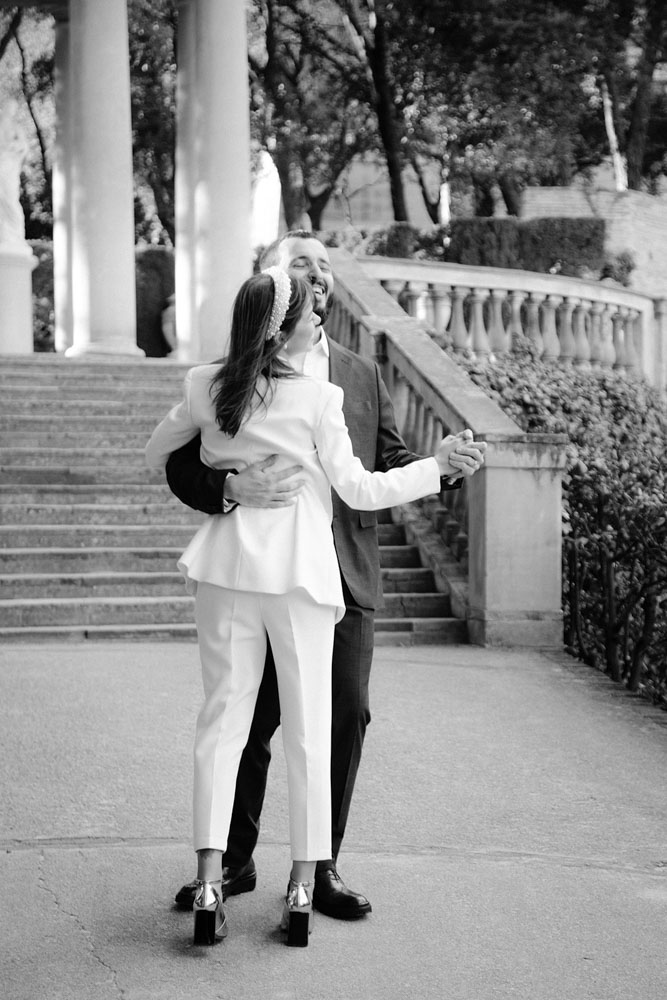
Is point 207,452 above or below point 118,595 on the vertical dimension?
above

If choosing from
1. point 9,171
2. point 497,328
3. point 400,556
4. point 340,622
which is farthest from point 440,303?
point 340,622

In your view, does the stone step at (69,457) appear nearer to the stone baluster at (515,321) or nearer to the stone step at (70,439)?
the stone step at (70,439)

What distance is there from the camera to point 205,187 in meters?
17.0

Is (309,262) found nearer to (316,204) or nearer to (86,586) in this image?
(86,586)

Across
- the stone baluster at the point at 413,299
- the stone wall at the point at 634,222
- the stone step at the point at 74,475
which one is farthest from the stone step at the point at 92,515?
the stone wall at the point at 634,222

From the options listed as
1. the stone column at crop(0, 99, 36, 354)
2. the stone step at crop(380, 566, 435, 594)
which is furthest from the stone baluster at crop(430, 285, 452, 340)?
the stone column at crop(0, 99, 36, 354)

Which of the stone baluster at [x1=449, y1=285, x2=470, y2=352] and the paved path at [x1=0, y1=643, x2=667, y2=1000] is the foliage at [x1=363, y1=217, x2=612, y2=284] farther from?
the paved path at [x1=0, y1=643, x2=667, y2=1000]

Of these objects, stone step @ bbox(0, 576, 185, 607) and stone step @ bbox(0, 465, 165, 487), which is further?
stone step @ bbox(0, 465, 165, 487)

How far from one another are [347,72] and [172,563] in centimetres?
2252

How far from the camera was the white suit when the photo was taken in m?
3.62

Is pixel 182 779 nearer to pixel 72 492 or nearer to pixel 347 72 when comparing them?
pixel 72 492

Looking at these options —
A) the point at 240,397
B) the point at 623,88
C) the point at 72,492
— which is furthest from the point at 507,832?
the point at 623,88

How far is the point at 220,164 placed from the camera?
16828 millimetres

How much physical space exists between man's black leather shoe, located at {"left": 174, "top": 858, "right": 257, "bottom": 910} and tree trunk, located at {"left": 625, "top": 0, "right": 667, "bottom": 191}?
28544 millimetres
